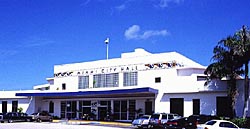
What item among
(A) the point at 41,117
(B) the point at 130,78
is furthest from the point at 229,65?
(A) the point at 41,117

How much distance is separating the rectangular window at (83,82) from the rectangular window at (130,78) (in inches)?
240

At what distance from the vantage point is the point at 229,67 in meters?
35.6

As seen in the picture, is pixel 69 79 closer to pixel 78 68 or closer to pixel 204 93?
pixel 78 68

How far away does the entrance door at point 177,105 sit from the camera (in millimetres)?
41500

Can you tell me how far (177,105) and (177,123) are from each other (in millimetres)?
7815

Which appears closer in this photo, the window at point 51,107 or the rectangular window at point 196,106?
the rectangular window at point 196,106

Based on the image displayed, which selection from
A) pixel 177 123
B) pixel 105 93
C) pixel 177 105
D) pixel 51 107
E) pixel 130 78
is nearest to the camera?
pixel 177 123

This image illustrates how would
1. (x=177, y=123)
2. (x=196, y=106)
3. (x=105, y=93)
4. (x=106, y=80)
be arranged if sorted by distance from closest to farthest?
(x=177, y=123), (x=196, y=106), (x=105, y=93), (x=106, y=80)

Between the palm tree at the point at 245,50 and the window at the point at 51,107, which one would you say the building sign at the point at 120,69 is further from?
the palm tree at the point at 245,50

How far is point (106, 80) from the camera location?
1960 inches

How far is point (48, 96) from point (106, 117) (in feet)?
30.4

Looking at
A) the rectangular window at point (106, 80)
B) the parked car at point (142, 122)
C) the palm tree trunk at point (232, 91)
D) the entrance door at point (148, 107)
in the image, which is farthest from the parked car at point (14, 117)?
the palm tree trunk at point (232, 91)

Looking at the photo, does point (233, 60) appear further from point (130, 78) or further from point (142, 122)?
point (130, 78)

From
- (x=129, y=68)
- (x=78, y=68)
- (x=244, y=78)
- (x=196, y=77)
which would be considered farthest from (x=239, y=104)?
(x=78, y=68)
